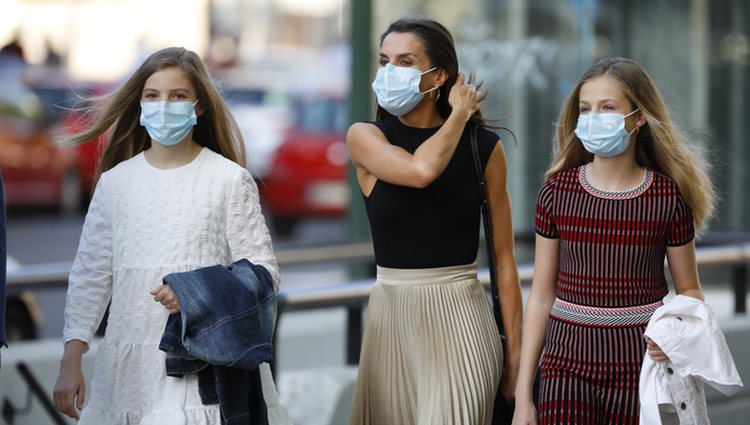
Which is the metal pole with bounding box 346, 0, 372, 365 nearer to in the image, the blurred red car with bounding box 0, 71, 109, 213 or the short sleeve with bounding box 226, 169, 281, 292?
the short sleeve with bounding box 226, 169, 281, 292

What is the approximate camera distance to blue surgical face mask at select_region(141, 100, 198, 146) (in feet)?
13.1

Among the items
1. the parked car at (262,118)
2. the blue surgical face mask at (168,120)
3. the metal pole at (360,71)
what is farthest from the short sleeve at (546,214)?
the parked car at (262,118)

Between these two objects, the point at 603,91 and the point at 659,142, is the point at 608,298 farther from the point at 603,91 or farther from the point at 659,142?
the point at 603,91

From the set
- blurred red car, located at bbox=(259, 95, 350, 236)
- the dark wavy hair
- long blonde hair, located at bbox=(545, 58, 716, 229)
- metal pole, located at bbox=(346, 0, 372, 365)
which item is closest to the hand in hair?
the dark wavy hair

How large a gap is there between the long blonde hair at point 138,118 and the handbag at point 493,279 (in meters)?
0.75

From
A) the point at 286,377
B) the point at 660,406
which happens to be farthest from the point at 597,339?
the point at 286,377

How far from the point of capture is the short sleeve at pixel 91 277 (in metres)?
3.98

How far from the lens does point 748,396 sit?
6.75 metres

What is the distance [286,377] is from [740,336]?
7.61ft

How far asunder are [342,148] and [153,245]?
1503 centimetres

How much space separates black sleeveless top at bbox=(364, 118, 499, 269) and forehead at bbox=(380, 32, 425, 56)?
0.29 meters

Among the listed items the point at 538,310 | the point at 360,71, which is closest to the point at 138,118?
the point at 538,310

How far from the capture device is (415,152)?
4.23 meters

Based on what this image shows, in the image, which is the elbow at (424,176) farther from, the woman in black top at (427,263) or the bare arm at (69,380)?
the bare arm at (69,380)
